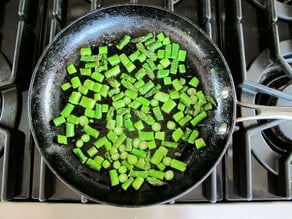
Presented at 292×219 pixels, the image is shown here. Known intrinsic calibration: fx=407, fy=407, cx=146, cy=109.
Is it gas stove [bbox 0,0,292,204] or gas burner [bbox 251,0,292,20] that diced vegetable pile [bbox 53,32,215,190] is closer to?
gas stove [bbox 0,0,292,204]

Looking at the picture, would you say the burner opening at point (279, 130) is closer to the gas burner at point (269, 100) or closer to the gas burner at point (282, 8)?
the gas burner at point (269, 100)

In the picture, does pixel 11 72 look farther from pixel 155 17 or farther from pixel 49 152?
pixel 155 17

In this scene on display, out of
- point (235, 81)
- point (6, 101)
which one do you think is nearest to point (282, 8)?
point (235, 81)

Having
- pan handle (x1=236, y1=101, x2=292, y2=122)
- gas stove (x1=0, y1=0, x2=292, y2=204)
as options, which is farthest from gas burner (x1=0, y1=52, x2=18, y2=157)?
pan handle (x1=236, y1=101, x2=292, y2=122)

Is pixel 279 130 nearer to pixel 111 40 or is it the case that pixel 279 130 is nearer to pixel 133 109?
pixel 133 109

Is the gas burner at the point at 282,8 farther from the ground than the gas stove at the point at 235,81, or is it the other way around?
the gas burner at the point at 282,8

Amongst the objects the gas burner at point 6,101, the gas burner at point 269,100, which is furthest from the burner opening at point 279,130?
the gas burner at point 6,101
